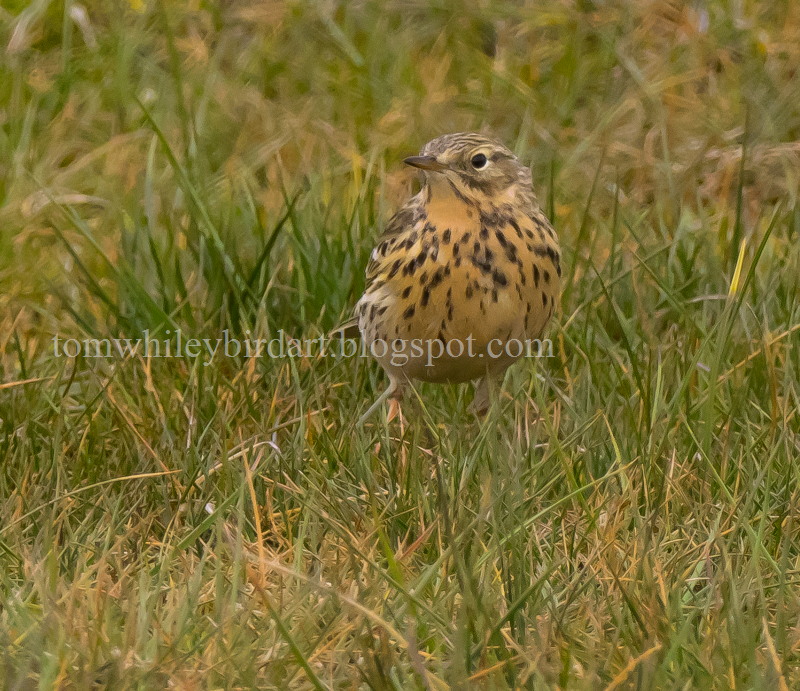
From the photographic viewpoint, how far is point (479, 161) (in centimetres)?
432

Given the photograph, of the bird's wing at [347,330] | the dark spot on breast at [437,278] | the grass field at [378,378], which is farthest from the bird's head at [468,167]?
the bird's wing at [347,330]

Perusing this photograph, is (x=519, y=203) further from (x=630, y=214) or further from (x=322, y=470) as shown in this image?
(x=630, y=214)

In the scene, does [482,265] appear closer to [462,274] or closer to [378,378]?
[462,274]

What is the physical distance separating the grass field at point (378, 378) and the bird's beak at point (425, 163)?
646 mm

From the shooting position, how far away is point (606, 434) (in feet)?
13.1

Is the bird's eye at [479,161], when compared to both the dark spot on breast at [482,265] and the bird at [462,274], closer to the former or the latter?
the bird at [462,274]

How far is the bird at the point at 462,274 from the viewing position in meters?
4.14

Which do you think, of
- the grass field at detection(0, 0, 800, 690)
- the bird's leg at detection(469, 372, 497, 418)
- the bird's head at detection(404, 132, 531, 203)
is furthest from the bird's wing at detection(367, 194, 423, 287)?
the bird's leg at detection(469, 372, 497, 418)

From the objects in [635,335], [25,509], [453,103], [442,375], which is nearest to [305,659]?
[25,509]

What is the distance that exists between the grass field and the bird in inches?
6.7

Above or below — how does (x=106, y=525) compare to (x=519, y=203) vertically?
below

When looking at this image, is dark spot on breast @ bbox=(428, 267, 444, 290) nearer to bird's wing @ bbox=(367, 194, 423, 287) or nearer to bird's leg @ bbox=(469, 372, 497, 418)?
bird's wing @ bbox=(367, 194, 423, 287)

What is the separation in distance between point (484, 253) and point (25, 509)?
140 cm

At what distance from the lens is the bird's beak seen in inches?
163
